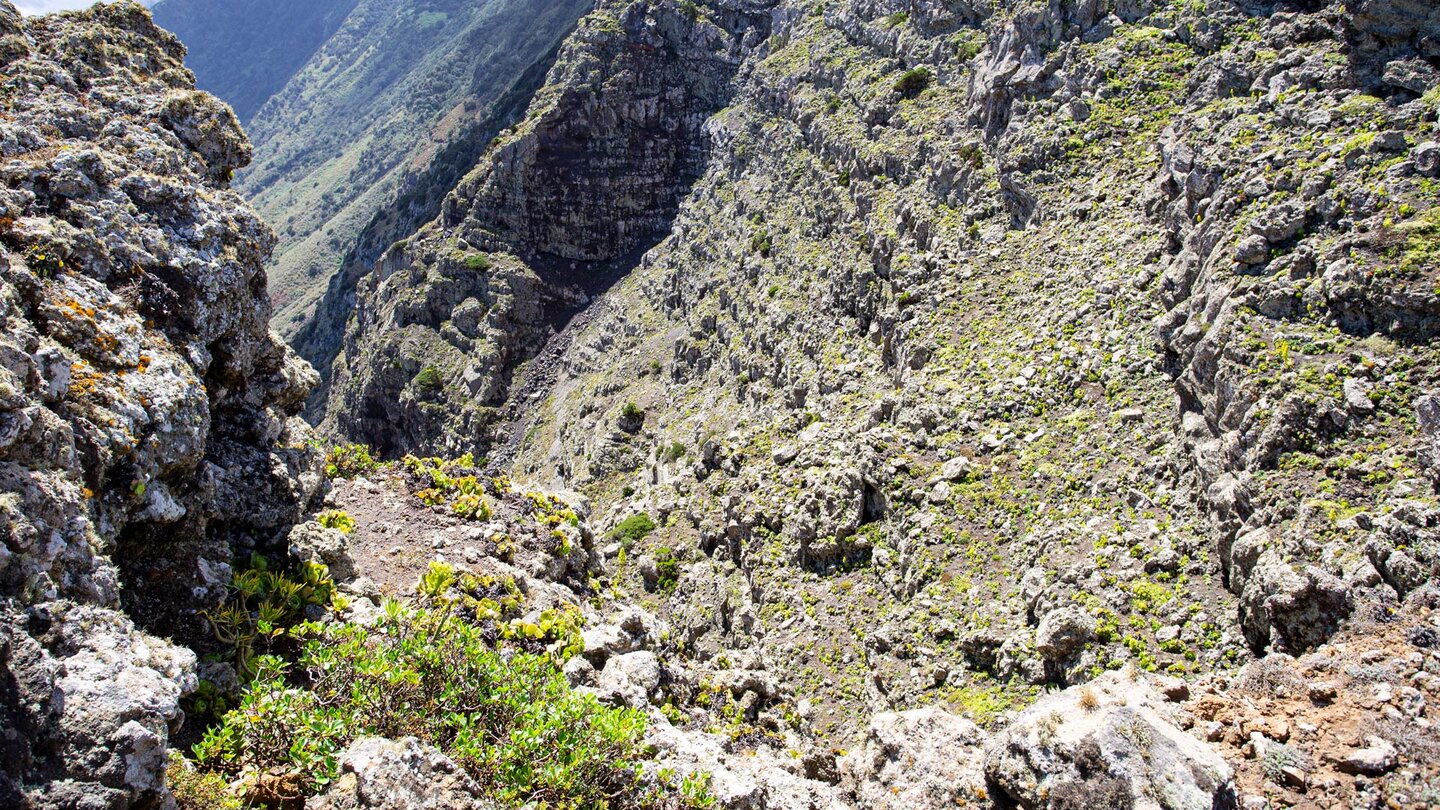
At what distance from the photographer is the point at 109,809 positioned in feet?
21.8

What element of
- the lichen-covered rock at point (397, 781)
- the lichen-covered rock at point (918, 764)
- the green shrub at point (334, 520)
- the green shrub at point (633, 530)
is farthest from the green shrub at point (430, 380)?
the lichen-covered rock at point (397, 781)

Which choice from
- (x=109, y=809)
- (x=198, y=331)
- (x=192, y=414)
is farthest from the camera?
(x=198, y=331)

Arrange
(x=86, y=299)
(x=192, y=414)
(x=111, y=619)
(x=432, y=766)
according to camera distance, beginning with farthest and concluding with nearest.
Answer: (x=192, y=414), (x=86, y=299), (x=432, y=766), (x=111, y=619)

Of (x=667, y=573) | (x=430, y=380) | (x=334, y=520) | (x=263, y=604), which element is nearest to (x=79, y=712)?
(x=263, y=604)

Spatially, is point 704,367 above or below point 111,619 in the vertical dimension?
below

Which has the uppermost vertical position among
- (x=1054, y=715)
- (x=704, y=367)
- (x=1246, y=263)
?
(x=1246, y=263)

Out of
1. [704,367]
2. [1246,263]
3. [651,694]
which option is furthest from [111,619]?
[704,367]

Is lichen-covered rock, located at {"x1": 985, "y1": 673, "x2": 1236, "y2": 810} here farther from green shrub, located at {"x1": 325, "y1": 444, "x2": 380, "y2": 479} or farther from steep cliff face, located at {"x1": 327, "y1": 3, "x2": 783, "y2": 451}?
steep cliff face, located at {"x1": 327, "y1": 3, "x2": 783, "y2": 451}

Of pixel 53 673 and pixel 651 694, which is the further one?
pixel 651 694

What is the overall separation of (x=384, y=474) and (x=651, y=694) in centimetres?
1142

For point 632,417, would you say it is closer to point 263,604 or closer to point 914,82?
point 914,82

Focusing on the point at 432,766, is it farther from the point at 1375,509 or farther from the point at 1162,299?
the point at 1162,299

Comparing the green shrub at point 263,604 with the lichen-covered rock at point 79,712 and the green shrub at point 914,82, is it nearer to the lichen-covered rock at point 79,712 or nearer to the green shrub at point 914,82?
the lichen-covered rock at point 79,712

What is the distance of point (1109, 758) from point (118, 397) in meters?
13.3
